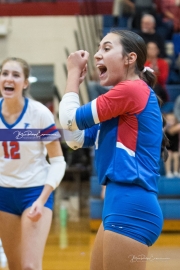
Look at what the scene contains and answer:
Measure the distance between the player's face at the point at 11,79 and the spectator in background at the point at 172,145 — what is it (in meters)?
3.21

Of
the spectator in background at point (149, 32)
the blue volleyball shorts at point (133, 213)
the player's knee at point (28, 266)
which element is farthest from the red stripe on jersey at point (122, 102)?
the spectator in background at point (149, 32)

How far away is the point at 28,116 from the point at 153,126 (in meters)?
1.07

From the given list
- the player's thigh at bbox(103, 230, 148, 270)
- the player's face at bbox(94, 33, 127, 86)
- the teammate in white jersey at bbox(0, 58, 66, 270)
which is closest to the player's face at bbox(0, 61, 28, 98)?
the teammate in white jersey at bbox(0, 58, 66, 270)

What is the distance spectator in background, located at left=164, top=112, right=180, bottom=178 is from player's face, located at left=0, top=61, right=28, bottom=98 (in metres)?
3.21

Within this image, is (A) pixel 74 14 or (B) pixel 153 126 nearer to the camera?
(B) pixel 153 126

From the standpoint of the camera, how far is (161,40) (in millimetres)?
6738

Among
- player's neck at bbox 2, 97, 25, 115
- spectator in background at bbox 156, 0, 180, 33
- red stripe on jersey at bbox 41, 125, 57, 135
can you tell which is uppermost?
player's neck at bbox 2, 97, 25, 115

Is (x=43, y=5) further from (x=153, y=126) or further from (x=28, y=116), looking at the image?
(x=153, y=126)

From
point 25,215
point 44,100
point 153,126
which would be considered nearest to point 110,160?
point 153,126

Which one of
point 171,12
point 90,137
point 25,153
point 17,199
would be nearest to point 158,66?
point 171,12

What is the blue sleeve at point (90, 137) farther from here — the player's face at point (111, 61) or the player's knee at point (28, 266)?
the player's knee at point (28, 266)

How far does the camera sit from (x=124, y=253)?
174 cm

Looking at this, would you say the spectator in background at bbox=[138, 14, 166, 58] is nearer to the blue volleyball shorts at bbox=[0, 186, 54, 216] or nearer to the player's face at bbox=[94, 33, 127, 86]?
the blue volleyball shorts at bbox=[0, 186, 54, 216]

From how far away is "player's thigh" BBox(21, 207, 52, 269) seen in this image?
2.51 m
